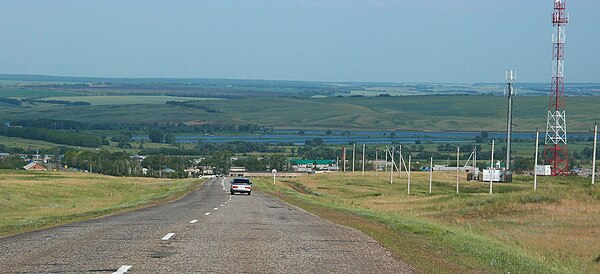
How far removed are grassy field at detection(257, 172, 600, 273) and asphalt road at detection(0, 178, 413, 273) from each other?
111 cm

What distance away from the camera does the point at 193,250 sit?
1825 cm

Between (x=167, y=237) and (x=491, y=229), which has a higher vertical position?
(x=167, y=237)

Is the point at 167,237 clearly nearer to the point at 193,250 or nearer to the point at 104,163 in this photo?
the point at 193,250

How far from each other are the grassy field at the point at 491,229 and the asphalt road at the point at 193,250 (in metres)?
1.11

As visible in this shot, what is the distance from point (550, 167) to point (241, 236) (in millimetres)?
91735

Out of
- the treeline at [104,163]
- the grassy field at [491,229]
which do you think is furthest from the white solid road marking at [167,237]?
the treeline at [104,163]

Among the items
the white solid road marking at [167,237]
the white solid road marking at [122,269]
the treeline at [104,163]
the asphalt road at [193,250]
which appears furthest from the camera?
the treeline at [104,163]

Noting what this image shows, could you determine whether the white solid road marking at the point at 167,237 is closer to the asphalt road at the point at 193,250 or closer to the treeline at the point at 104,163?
the asphalt road at the point at 193,250

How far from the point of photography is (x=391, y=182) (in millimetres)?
111312

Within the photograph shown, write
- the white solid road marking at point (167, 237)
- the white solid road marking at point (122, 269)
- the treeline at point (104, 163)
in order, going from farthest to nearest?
the treeline at point (104, 163), the white solid road marking at point (167, 237), the white solid road marking at point (122, 269)

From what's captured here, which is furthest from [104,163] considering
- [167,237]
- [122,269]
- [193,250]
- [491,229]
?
[122,269]

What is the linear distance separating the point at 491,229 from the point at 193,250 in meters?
23.8

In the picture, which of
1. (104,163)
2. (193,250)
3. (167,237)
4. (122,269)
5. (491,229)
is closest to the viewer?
(122,269)

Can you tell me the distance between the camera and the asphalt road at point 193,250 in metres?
15.7
